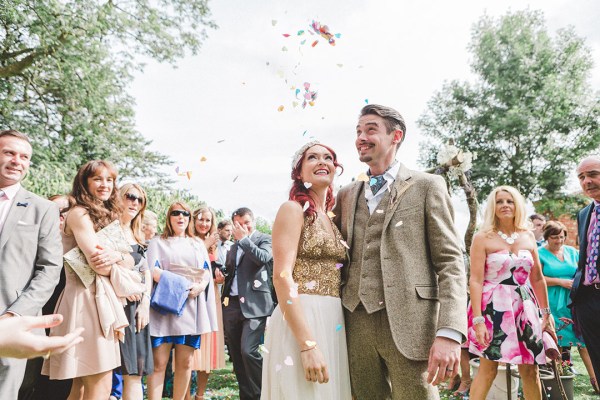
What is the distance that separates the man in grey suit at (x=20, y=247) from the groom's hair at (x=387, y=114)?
2.09 m

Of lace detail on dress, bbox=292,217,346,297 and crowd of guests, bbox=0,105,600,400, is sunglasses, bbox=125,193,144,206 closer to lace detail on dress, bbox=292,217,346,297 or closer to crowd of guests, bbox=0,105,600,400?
crowd of guests, bbox=0,105,600,400

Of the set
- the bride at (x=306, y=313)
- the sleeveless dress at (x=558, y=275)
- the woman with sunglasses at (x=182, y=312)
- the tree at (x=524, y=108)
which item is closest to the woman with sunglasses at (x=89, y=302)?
the woman with sunglasses at (x=182, y=312)

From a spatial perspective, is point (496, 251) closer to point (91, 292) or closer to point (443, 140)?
point (91, 292)

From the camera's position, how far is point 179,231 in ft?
16.2

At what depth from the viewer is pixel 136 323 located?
3.99 metres

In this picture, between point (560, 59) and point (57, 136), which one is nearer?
point (57, 136)

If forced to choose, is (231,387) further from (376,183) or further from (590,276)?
(376,183)

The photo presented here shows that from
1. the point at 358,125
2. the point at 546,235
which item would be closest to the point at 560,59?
the point at 546,235

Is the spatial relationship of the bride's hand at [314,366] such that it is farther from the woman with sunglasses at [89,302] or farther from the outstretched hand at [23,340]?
the woman with sunglasses at [89,302]

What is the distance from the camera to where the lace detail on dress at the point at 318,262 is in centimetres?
246

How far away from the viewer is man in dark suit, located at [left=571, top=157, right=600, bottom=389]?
3648mm

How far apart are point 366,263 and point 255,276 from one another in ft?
10.9

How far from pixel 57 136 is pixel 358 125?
14.7m

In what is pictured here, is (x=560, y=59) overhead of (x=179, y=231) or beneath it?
overhead
